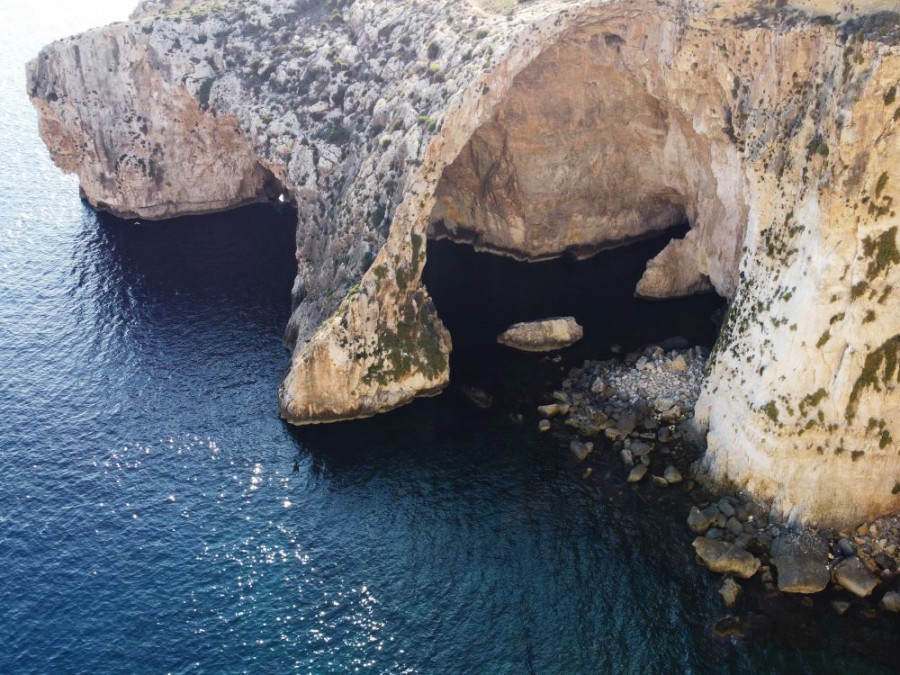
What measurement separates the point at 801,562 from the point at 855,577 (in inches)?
111

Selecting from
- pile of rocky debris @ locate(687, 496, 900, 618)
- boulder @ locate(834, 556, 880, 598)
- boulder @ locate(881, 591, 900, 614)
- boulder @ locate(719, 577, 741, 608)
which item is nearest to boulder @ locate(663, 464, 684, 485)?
pile of rocky debris @ locate(687, 496, 900, 618)

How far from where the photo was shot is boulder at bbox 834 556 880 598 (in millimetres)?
46375

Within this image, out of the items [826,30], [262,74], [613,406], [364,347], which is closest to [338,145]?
[262,74]

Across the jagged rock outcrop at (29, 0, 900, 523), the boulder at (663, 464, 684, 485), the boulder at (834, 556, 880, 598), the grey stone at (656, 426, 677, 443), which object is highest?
the jagged rock outcrop at (29, 0, 900, 523)

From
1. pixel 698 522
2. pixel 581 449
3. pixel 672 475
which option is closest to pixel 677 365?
pixel 581 449

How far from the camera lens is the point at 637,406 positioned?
61.9 m

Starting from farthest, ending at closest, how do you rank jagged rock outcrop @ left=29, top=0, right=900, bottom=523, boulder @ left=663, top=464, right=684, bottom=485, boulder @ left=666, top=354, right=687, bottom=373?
1. boulder @ left=666, top=354, right=687, bottom=373
2. boulder @ left=663, top=464, right=684, bottom=485
3. jagged rock outcrop @ left=29, top=0, right=900, bottom=523

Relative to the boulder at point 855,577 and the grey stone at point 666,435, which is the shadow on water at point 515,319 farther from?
the boulder at point 855,577

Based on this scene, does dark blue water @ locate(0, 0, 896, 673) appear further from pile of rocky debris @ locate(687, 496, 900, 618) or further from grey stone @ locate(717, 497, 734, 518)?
grey stone @ locate(717, 497, 734, 518)

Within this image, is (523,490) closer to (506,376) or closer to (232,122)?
(506,376)

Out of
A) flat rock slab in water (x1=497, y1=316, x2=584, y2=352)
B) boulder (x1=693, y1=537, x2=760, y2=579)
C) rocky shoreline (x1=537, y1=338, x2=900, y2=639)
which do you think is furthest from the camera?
flat rock slab in water (x1=497, y1=316, x2=584, y2=352)

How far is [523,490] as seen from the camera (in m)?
55.7

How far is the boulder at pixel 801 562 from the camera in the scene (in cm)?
4691

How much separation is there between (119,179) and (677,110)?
2436 inches
